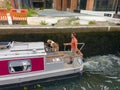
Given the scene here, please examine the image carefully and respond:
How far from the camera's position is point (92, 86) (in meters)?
9.95

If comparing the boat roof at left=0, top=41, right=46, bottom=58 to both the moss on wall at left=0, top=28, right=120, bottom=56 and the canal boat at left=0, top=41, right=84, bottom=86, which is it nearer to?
the canal boat at left=0, top=41, right=84, bottom=86

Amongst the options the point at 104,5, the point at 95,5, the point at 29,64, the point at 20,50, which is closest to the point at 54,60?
the point at 29,64

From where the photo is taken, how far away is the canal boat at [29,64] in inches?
347

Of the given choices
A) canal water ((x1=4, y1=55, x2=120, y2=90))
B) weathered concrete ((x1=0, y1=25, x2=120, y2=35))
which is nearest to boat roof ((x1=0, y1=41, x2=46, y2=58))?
canal water ((x1=4, y1=55, x2=120, y2=90))

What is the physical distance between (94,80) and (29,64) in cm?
393

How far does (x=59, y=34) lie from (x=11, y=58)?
174 inches

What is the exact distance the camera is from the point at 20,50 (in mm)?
9227

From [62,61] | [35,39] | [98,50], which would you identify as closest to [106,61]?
[98,50]

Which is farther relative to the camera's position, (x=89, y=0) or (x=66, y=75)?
(x=89, y=0)

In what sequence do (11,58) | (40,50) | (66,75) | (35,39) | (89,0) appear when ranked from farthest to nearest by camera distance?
(89,0), (35,39), (66,75), (40,50), (11,58)

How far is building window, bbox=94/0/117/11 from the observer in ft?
73.8

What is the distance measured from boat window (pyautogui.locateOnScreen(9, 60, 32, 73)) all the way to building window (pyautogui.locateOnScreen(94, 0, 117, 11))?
15.8 meters

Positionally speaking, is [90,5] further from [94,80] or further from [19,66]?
[19,66]

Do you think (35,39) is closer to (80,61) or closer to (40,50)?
(40,50)
